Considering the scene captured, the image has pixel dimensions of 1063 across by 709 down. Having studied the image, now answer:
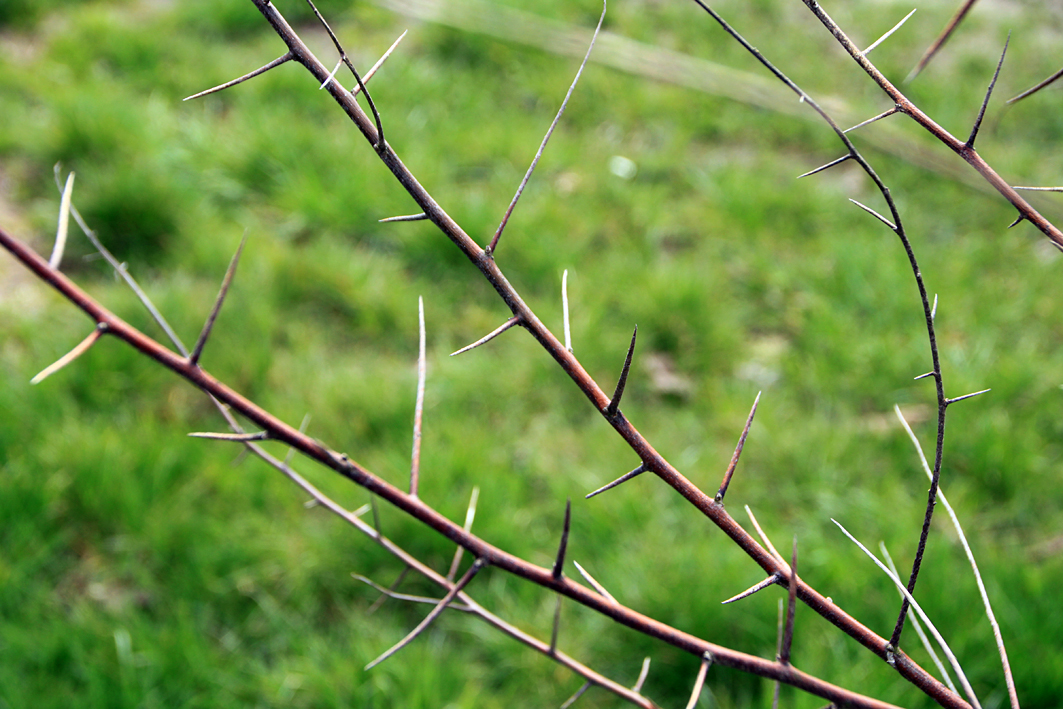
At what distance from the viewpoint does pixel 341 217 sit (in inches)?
104

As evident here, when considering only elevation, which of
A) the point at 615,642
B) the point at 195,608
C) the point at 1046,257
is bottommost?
the point at 195,608

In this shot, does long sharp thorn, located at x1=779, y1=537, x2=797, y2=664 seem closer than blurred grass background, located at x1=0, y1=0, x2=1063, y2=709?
Yes

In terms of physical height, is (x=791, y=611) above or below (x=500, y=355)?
above

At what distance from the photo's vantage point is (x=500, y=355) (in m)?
2.36

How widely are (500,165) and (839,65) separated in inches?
65.4

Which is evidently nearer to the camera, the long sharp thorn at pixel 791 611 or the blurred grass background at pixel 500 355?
the long sharp thorn at pixel 791 611

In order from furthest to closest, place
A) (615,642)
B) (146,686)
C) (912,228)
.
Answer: (912,228)
(615,642)
(146,686)

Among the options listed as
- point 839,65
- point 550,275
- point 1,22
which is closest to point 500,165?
point 550,275

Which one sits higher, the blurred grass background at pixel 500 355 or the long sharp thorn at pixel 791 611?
the long sharp thorn at pixel 791 611

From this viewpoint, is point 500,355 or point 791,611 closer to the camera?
point 791,611

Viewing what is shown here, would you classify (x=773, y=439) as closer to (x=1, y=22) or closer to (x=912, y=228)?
(x=912, y=228)

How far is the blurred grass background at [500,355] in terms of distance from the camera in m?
1.63

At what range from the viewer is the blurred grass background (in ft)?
5.35

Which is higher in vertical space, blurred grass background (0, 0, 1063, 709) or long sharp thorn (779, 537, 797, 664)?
long sharp thorn (779, 537, 797, 664)
